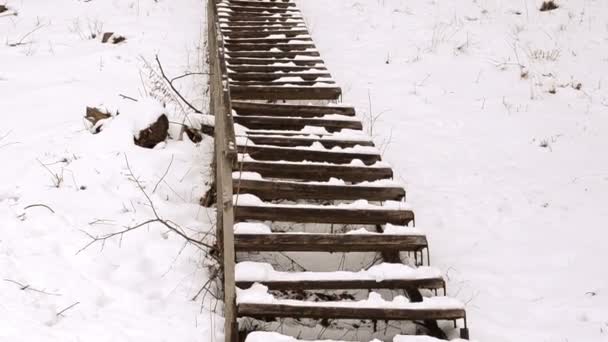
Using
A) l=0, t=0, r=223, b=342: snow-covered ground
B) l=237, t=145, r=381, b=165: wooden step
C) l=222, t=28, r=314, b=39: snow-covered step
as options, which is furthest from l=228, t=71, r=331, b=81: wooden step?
l=237, t=145, r=381, b=165: wooden step

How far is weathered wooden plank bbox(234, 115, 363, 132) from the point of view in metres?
6.33

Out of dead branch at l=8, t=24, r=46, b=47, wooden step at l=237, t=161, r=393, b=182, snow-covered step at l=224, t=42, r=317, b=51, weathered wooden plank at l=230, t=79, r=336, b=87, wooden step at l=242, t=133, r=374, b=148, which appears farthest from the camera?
dead branch at l=8, t=24, r=46, b=47

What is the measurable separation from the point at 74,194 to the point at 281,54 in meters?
3.50

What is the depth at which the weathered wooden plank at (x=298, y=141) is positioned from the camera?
19.2ft

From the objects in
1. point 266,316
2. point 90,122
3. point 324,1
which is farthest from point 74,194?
point 324,1

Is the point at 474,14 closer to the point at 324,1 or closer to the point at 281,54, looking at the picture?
the point at 324,1

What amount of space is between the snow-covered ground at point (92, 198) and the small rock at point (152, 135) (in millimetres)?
92

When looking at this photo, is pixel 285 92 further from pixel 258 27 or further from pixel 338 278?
pixel 338 278

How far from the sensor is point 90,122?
22.7 feet

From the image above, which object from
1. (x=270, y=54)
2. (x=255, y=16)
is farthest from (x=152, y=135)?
(x=255, y=16)

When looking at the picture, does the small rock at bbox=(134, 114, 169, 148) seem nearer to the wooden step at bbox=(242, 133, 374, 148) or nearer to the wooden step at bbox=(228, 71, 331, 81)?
the wooden step at bbox=(228, 71, 331, 81)

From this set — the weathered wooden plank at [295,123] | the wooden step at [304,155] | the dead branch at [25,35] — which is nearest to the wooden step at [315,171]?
the wooden step at [304,155]

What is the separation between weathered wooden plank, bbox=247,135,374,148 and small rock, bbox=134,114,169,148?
1316 mm

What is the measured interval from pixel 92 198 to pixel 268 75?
2694mm
